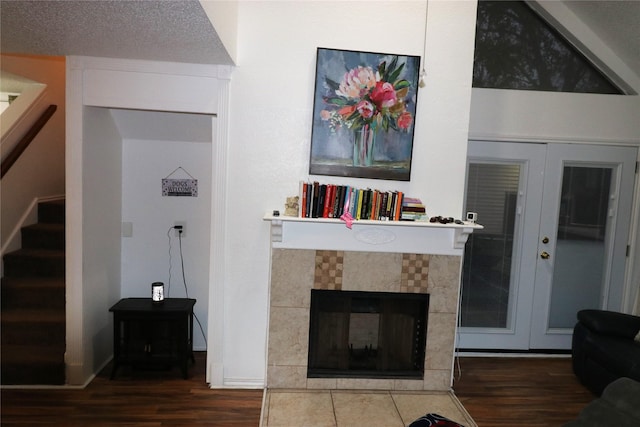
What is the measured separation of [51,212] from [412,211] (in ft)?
10.4

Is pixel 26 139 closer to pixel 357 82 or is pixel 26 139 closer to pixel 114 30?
pixel 114 30

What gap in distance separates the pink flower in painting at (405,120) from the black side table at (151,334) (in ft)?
6.59

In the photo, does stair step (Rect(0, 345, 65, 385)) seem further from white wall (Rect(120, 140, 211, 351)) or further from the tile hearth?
the tile hearth

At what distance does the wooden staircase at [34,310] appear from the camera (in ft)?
10.0

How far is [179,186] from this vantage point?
355 centimetres

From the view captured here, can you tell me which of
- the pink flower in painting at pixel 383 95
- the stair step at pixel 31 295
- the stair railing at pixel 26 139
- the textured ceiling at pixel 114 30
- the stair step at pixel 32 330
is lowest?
the stair step at pixel 32 330

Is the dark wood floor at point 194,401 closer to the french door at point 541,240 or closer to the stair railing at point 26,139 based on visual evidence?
the french door at point 541,240

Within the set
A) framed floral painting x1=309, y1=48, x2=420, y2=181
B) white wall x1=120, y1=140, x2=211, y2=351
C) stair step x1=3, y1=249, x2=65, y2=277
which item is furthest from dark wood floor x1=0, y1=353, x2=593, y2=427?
framed floral painting x1=309, y1=48, x2=420, y2=181

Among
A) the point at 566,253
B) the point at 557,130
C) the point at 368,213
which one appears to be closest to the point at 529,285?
the point at 566,253

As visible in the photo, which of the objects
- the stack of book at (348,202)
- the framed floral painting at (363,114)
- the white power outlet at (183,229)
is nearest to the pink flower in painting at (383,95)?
the framed floral painting at (363,114)

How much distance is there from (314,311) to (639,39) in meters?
3.27

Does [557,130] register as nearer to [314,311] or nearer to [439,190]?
[439,190]

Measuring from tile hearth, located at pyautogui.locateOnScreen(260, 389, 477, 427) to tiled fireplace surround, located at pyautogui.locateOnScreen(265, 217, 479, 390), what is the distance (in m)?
0.10

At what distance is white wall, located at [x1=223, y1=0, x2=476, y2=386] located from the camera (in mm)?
2984
